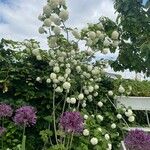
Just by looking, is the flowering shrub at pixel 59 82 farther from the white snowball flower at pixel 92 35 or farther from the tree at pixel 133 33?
the tree at pixel 133 33

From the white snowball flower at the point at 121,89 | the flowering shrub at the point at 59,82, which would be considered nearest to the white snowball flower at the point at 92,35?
the flowering shrub at the point at 59,82

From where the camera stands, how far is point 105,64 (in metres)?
6.14

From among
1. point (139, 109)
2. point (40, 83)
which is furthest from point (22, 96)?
point (139, 109)

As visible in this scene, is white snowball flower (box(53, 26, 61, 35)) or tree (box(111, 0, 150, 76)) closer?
white snowball flower (box(53, 26, 61, 35))

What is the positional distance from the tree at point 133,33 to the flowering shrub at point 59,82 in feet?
2.55

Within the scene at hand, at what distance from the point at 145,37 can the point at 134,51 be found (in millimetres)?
371

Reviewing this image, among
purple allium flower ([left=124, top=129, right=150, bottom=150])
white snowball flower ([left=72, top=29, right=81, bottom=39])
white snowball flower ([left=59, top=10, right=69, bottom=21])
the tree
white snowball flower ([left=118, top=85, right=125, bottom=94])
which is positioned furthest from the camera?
the tree

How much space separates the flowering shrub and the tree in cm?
78

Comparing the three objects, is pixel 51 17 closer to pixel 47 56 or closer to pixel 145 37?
pixel 47 56

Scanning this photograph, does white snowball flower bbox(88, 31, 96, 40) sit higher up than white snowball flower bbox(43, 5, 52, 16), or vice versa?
white snowball flower bbox(43, 5, 52, 16)

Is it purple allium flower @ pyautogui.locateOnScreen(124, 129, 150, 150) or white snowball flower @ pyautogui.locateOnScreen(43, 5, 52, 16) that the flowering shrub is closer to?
white snowball flower @ pyautogui.locateOnScreen(43, 5, 52, 16)

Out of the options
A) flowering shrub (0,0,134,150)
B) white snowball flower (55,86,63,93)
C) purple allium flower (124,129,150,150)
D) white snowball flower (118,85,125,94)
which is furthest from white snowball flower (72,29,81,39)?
purple allium flower (124,129,150,150)

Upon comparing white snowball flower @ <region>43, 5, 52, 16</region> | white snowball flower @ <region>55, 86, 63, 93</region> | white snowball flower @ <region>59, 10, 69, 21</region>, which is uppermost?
white snowball flower @ <region>43, 5, 52, 16</region>

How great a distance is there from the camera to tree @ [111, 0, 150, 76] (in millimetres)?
6887
